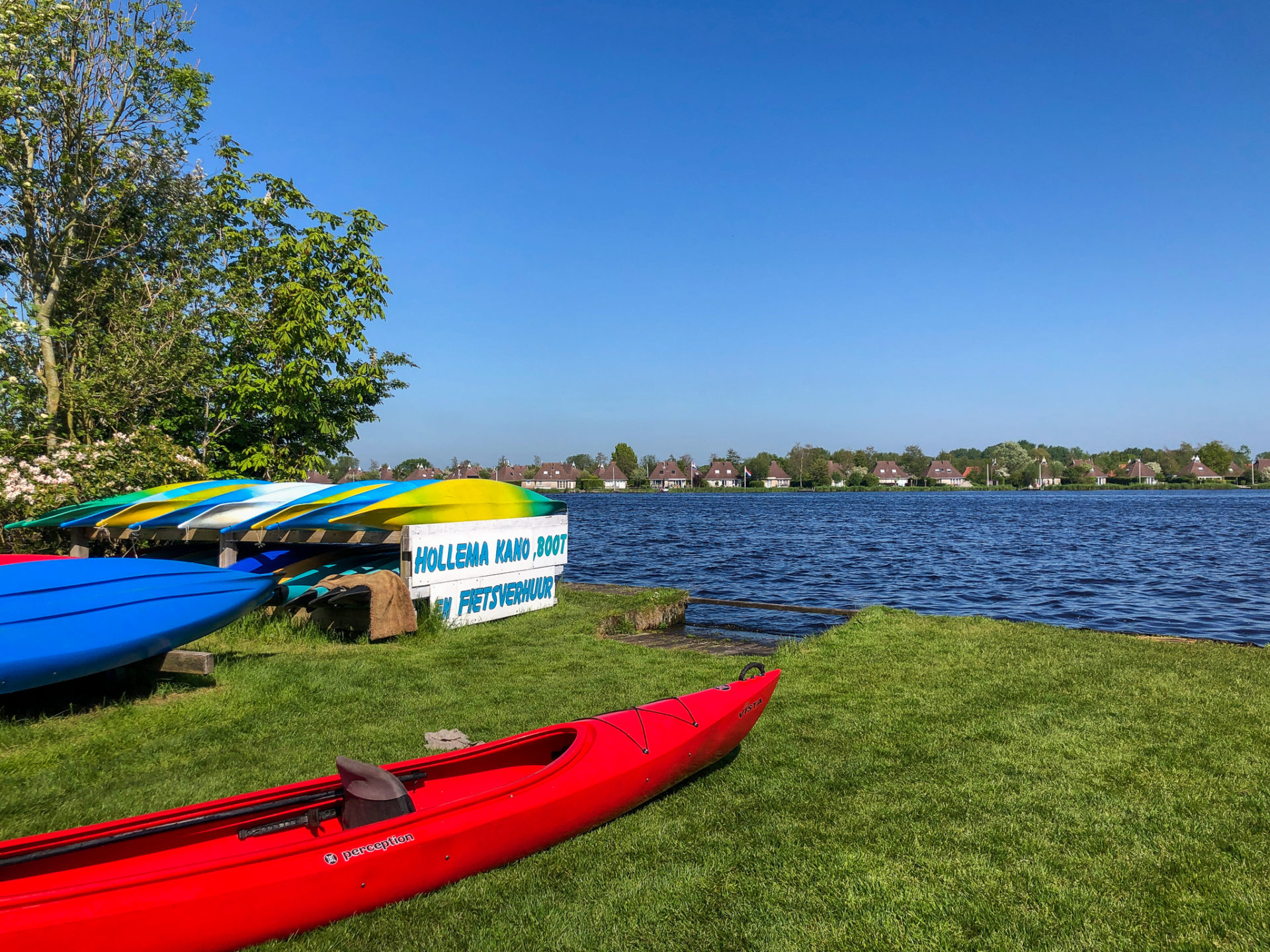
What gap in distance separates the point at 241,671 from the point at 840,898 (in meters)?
6.33

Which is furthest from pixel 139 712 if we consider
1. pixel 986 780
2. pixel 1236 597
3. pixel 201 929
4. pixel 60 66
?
pixel 1236 597

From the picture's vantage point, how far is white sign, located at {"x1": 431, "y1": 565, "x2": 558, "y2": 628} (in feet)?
33.8

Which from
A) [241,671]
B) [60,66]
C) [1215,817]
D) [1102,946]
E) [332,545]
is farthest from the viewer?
[60,66]

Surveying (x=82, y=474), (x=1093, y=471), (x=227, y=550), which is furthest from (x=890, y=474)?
(x=227, y=550)

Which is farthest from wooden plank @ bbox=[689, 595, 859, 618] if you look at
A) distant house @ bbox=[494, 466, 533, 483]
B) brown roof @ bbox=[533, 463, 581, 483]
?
brown roof @ bbox=[533, 463, 581, 483]

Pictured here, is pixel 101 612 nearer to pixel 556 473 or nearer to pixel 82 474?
pixel 82 474

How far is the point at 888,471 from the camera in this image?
156 meters

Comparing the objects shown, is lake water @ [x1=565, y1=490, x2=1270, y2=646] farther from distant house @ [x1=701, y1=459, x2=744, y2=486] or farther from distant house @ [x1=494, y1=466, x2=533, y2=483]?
distant house @ [x1=701, y1=459, x2=744, y2=486]

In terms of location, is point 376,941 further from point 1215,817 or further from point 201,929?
point 1215,817

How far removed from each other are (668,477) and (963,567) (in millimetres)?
144441

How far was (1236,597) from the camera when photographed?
18297 millimetres

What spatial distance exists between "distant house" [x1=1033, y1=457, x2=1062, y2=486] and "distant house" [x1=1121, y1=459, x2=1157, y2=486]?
1278 centimetres

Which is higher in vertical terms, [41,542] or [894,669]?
[41,542]

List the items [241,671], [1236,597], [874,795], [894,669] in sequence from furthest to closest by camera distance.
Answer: [1236,597] → [894,669] → [241,671] → [874,795]
